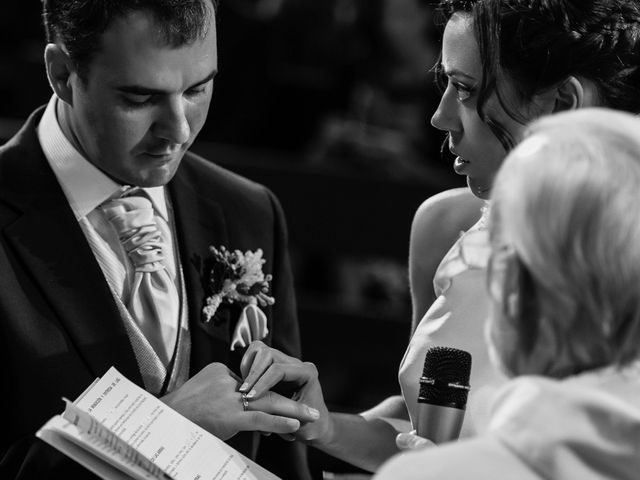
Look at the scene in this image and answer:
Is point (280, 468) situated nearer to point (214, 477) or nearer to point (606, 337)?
point (214, 477)

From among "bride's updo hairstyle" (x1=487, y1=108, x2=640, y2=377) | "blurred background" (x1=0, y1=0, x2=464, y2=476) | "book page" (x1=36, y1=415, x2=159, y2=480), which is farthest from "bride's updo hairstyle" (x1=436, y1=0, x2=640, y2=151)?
"blurred background" (x1=0, y1=0, x2=464, y2=476)

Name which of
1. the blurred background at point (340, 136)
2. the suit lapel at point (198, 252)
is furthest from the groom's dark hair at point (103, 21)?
the blurred background at point (340, 136)

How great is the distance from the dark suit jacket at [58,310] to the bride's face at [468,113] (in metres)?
0.61

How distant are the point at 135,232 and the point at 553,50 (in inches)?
36.2

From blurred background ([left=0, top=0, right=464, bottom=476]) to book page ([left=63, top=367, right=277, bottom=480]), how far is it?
108 inches

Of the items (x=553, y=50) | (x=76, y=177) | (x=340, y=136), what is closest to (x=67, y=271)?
(x=76, y=177)

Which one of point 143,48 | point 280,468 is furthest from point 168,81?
point 280,468

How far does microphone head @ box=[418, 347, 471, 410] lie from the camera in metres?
1.76

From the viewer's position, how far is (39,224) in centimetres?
214

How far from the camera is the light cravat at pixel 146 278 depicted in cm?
221

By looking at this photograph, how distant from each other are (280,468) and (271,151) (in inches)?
110

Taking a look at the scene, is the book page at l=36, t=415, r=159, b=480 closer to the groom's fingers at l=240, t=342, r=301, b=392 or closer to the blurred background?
the groom's fingers at l=240, t=342, r=301, b=392

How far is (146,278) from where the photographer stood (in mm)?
2205

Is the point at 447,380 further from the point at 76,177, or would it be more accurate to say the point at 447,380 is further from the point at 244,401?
the point at 76,177
